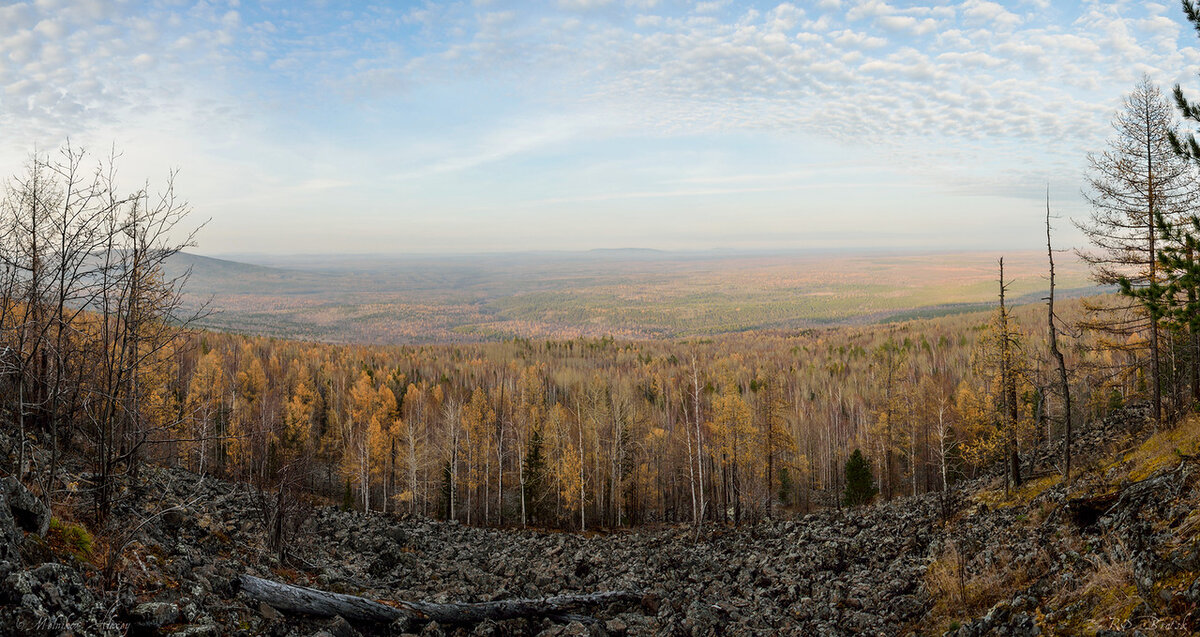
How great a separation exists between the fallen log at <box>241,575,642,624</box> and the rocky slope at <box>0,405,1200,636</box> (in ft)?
0.79

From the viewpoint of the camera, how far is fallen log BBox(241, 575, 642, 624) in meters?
9.63

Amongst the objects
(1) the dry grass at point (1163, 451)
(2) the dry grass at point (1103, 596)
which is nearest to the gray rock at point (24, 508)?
(2) the dry grass at point (1103, 596)

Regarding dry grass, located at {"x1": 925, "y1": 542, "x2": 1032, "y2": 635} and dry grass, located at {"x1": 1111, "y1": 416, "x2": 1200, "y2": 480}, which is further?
dry grass, located at {"x1": 1111, "y1": 416, "x2": 1200, "y2": 480}

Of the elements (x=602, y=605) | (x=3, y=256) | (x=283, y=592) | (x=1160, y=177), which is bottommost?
(x=602, y=605)

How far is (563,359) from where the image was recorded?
349 feet

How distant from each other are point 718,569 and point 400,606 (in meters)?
11.6

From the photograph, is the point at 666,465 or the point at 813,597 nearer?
the point at 813,597

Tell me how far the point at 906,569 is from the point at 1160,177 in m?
16.8

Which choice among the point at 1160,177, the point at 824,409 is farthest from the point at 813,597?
the point at 824,409

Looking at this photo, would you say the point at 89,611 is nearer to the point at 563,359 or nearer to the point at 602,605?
the point at 602,605

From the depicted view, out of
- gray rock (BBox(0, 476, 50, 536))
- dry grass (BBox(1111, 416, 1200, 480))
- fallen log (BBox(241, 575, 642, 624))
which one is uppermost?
gray rock (BBox(0, 476, 50, 536))

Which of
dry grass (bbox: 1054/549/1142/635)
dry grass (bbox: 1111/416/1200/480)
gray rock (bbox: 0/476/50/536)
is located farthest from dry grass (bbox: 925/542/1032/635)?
gray rock (bbox: 0/476/50/536)

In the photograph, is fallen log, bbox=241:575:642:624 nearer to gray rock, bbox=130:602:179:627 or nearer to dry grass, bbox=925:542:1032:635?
gray rock, bbox=130:602:179:627

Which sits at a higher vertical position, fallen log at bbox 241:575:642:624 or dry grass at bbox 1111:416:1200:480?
dry grass at bbox 1111:416:1200:480
